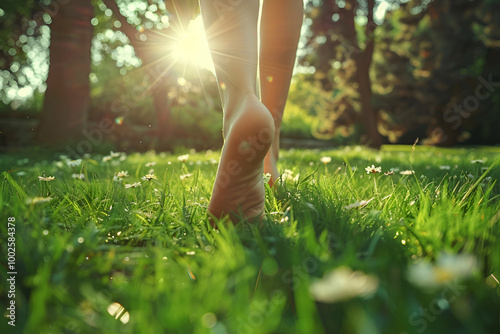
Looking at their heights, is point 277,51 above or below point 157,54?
below

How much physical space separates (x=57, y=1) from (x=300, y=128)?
15.4 meters

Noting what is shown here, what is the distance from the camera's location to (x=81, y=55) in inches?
279

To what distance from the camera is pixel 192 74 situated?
11.6 metres

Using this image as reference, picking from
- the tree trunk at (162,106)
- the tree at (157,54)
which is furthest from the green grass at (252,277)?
the tree trunk at (162,106)

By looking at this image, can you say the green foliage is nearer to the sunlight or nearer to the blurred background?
the blurred background

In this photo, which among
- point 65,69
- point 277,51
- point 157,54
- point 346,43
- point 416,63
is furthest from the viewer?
point 416,63

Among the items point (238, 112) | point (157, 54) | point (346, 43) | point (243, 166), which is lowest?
point (243, 166)

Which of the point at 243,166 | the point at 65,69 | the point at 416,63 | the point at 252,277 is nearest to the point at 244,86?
the point at 243,166

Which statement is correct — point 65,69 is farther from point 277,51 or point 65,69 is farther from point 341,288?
point 341,288

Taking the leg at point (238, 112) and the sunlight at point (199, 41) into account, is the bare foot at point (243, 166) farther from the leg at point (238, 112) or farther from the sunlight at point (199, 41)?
the sunlight at point (199, 41)

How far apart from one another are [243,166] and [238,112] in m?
0.20

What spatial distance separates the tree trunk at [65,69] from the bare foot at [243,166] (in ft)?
21.8

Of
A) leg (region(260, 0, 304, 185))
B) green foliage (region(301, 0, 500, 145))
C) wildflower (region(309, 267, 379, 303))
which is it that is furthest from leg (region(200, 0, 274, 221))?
green foliage (region(301, 0, 500, 145))

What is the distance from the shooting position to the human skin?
3.82 ft
